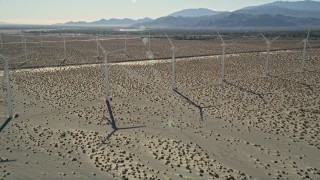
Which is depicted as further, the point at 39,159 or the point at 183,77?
the point at 183,77

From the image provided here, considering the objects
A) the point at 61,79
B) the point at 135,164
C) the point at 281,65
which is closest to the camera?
the point at 135,164

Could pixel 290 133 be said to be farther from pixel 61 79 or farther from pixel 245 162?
pixel 61 79

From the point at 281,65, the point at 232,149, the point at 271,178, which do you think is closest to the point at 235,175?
the point at 271,178

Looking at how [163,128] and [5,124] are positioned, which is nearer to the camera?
[163,128]

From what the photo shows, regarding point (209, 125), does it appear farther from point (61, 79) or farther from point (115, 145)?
point (61, 79)

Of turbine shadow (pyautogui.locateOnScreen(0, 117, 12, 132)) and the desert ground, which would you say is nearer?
the desert ground

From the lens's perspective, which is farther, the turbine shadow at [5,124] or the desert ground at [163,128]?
the turbine shadow at [5,124]

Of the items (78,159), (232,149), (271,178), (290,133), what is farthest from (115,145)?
(290,133)

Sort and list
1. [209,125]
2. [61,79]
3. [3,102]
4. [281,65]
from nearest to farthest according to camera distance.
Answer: [209,125]
[3,102]
[61,79]
[281,65]
